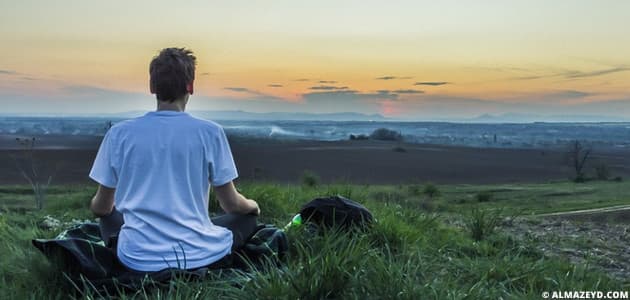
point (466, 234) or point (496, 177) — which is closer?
point (466, 234)

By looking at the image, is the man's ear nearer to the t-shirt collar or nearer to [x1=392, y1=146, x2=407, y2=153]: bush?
the t-shirt collar

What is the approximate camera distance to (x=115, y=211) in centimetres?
413

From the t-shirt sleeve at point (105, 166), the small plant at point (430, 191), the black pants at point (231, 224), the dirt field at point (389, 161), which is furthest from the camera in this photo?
the dirt field at point (389, 161)

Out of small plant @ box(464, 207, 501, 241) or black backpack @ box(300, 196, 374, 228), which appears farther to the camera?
small plant @ box(464, 207, 501, 241)

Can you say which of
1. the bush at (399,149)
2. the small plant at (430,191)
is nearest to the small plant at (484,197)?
the small plant at (430,191)

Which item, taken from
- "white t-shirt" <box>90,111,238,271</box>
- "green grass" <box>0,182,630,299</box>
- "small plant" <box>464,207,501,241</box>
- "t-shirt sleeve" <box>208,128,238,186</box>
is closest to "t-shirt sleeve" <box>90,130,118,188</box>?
"white t-shirt" <box>90,111,238,271</box>

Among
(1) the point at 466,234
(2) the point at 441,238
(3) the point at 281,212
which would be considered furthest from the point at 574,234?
(3) the point at 281,212

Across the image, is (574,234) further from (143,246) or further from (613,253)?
(143,246)

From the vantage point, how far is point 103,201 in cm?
382

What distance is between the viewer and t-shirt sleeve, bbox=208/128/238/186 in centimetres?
357

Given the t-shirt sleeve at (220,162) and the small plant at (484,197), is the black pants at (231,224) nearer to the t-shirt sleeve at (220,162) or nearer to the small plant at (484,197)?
the t-shirt sleeve at (220,162)

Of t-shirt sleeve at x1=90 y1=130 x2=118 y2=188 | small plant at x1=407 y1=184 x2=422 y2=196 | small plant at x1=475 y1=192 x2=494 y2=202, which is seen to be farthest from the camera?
small plant at x1=475 y1=192 x2=494 y2=202

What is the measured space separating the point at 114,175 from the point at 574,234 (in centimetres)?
527

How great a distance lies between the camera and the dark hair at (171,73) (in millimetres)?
3434
